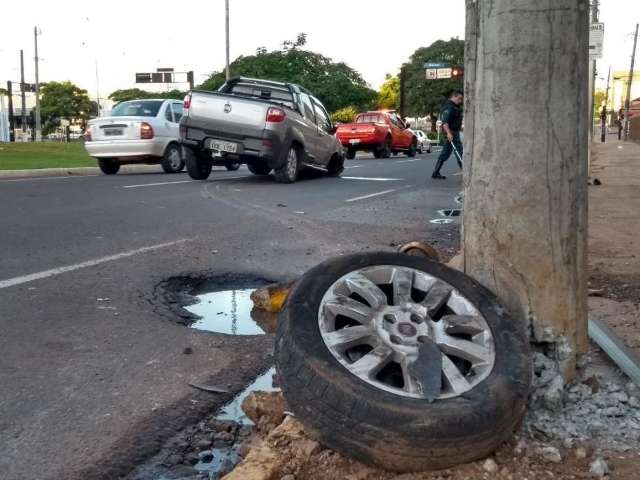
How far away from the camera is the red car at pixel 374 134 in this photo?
2781 cm

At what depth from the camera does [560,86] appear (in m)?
2.81

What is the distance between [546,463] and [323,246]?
458cm

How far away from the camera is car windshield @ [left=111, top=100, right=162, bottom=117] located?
54.2 feet

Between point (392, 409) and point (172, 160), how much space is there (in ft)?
49.9

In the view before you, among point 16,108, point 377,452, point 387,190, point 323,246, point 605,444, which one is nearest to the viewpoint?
point 377,452

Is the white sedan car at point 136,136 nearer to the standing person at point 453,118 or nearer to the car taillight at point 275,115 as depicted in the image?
the car taillight at point 275,115

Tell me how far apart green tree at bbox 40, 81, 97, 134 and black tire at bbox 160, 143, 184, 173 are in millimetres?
73846

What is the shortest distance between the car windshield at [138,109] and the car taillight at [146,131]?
613 millimetres

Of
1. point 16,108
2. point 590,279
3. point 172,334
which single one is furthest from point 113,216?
point 16,108

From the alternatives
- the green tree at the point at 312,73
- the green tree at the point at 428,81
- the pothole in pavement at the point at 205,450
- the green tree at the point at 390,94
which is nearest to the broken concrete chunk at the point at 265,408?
the pothole in pavement at the point at 205,450

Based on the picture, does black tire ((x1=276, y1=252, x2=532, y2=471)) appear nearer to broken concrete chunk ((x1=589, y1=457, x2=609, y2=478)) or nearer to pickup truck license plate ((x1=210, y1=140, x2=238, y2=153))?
broken concrete chunk ((x1=589, y1=457, x2=609, y2=478))

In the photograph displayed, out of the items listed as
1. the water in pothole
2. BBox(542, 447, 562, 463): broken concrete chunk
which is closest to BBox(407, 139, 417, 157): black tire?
the water in pothole

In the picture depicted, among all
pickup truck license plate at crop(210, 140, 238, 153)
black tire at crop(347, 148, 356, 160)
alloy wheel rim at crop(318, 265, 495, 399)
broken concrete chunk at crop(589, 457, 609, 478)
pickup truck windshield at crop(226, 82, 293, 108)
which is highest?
pickup truck windshield at crop(226, 82, 293, 108)

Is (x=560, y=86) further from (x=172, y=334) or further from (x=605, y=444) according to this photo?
(x=172, y=334)
